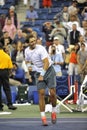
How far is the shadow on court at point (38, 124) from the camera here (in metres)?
11.7

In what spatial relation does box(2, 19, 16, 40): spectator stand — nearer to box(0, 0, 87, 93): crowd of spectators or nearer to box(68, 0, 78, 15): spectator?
box(0, 0, 87, 93): crowd of spectators

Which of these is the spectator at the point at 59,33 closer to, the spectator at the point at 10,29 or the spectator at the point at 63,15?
the spectator at the point at 63,15

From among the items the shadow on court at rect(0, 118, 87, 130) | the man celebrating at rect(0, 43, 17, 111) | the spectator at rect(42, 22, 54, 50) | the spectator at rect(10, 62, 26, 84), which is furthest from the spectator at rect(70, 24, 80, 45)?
the shadow on court at rect(0, 118, 87, 130)

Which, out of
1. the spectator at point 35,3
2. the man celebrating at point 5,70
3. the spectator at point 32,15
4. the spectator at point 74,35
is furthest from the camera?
the spectator at point 35,3

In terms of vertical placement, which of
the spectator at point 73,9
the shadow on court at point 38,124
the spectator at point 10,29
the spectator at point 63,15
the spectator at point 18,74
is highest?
the spectator at point 73,9

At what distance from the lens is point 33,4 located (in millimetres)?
26156

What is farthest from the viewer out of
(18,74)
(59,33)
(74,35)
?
(59,33)

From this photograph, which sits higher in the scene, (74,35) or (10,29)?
(10,29)

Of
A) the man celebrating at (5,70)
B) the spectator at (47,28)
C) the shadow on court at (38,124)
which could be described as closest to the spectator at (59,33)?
the spectator at (47,28)

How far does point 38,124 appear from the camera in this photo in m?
12.4

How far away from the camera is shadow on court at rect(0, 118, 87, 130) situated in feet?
38.4

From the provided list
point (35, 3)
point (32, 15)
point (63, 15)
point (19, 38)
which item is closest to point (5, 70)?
point (19, 38)

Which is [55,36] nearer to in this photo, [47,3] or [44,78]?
[47,3]

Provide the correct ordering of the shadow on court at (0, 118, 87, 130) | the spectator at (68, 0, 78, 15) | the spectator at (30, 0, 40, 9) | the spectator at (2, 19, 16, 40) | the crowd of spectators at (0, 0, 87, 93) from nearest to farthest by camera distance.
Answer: the shadow on court at (0, 118, 87, 130), the crowd of spectators at (0, 0, 87, 93), the spectator at (2, 19, 16, 40), the spectator at (68, 0, 78, 15), the spectator at (30, 0, 40, 9)
